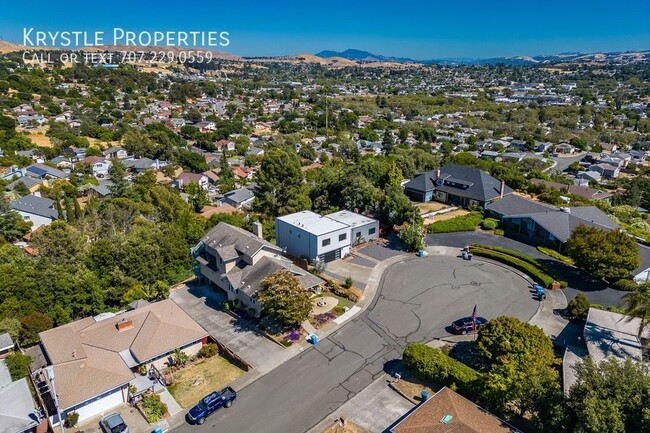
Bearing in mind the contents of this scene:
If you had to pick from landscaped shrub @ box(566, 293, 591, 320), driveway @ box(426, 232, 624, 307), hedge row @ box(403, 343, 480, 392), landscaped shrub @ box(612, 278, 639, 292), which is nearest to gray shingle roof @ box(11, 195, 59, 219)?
driveway @ box(426, 232, 624, 307)

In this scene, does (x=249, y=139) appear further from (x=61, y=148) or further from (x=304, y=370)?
(x=304, y=370)

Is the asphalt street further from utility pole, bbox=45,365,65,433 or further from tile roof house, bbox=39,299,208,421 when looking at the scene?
utility pole, bbox=45,365,65,433

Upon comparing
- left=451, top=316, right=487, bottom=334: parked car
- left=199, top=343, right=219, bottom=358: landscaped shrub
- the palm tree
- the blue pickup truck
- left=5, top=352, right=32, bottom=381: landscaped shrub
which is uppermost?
the palm tree

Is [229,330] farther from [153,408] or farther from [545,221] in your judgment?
[545,221]

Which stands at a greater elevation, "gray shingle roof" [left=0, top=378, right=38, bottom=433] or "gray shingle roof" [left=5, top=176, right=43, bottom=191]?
"gray shingle roof" [left=5, top=176, right=43, bottom=191]

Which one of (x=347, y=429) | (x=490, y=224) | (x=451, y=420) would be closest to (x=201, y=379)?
(x=347, y=429)
